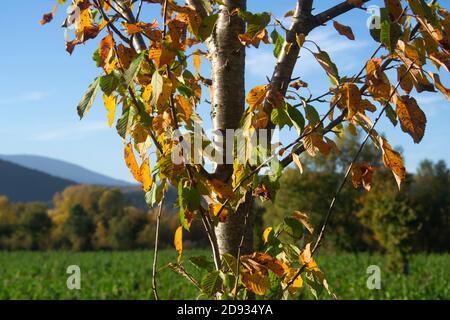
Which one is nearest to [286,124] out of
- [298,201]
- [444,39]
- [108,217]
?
[444,39]

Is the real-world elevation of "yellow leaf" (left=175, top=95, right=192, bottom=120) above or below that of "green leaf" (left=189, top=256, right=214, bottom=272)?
above

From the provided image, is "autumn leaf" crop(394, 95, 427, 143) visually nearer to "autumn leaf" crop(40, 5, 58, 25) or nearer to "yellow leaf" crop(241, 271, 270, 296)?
"yellow leaf" crop(241, 271, 270, 296)

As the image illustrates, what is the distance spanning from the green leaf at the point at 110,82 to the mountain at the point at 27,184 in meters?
141

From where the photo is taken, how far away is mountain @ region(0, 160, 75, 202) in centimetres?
13912

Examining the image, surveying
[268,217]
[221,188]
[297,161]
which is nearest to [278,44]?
[297,161]

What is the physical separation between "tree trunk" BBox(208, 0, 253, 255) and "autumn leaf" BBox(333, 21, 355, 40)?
0.42m

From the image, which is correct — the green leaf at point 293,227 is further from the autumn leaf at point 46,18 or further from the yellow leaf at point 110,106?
the autumn leaf at point 46,18

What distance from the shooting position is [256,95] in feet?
5.56

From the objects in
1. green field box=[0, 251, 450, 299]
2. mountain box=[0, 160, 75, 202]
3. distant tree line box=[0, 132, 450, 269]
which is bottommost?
green field box=[0, 251, 450, 299]

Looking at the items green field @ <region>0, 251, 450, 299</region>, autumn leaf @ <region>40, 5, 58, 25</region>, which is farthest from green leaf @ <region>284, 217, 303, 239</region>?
green field @ <region>0, 251, 450, 299</region>

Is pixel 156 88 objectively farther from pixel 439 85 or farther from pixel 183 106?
pixel 439 85

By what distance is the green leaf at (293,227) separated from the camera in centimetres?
204

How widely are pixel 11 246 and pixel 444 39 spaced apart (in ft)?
161

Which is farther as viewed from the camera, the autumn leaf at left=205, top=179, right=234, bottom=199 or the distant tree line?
the distant tree line
